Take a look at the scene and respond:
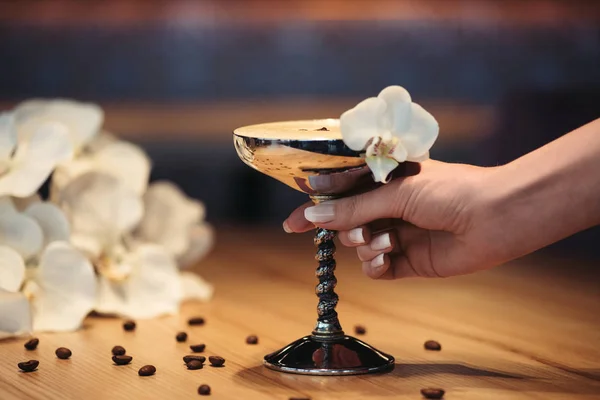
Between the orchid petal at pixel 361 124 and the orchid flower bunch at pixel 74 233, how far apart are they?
471 millimetres

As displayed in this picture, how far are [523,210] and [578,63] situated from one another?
140 cm

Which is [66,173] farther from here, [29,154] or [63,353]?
[63,353]

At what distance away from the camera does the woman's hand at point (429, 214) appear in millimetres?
937

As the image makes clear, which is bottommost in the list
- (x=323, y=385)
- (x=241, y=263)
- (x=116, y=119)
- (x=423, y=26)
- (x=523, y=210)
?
(x=323, y=385)

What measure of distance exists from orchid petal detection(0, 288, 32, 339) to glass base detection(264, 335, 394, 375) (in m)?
0.33

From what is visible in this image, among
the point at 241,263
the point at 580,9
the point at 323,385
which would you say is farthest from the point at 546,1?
the point at 323,385

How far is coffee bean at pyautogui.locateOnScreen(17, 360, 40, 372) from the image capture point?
39.0 inches

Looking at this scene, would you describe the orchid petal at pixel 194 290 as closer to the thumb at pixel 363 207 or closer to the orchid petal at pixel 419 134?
the thumb at pixel 363 207

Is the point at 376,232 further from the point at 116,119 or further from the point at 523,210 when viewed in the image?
the point at 116,119

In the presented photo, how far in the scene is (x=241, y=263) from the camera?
171 centimetres

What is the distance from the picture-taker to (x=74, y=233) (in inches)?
50.2

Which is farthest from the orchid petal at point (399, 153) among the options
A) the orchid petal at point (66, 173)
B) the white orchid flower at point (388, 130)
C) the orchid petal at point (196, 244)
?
the orchid petal at point (196, 244)

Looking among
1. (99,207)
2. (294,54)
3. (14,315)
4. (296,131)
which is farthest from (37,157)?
(294,54)

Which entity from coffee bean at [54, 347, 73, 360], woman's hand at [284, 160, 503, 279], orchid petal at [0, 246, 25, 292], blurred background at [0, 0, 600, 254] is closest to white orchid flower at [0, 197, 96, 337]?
orchid petal at [0, 246, 25, 292]
